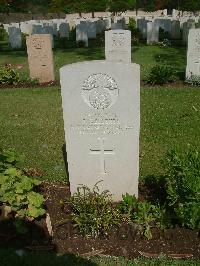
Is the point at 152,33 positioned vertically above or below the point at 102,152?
above

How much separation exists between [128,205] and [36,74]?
866cm

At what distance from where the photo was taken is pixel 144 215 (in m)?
4.30

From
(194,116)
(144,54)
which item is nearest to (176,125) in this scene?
(194,116)

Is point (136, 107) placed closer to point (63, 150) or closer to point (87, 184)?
point (87, 184)

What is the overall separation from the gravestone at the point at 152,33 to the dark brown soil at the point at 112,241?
57.3 ft

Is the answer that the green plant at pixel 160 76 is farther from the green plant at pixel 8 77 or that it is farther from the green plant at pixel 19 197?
the green plant at pixel 19 197

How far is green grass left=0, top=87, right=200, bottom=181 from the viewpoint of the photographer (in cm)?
641

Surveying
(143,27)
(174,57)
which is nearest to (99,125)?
(174,57)

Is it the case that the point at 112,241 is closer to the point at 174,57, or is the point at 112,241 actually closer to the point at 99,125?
the point at 99,125

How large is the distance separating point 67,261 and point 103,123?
5.26 feet

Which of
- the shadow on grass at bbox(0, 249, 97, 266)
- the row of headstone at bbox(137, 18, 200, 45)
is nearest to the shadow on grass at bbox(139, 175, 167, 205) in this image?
the shadow on grass at bbox(0, 249, 97, 266)

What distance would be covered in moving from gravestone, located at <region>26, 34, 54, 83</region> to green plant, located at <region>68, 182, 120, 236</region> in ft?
26.6


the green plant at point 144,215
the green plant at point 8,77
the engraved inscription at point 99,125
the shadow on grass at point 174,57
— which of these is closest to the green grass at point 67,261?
the green plant at point 144,215

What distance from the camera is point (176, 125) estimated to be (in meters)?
7.80
